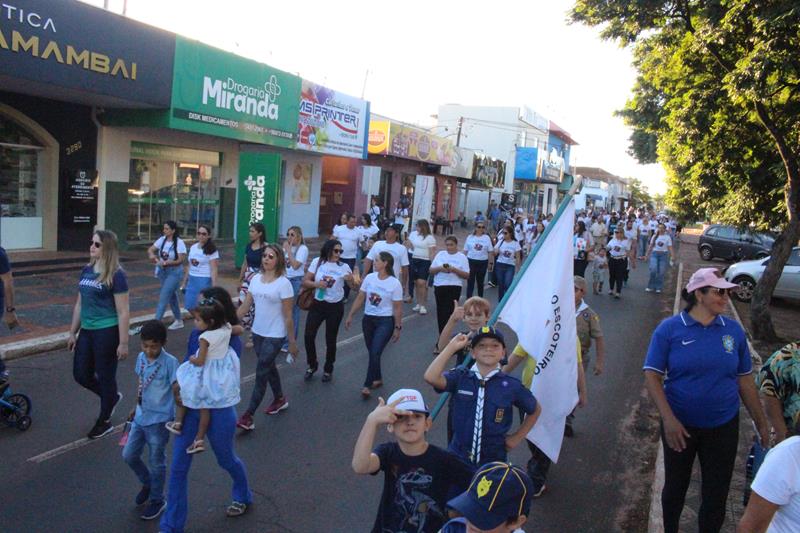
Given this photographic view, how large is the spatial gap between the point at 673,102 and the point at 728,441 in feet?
33.1

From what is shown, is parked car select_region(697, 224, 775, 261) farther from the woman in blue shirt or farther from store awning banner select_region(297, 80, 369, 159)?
the woman in blue shirt

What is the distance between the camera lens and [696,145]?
1207 cm

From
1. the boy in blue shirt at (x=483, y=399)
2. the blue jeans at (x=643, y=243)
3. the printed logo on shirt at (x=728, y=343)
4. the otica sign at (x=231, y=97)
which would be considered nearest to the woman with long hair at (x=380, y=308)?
the boy in blue shirt at (x=483, y=399)

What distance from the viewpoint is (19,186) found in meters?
13.7

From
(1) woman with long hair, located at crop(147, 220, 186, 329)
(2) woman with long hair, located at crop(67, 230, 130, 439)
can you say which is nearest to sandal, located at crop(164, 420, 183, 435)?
(2) woman with long hair, located at crop(67, 230, 130, 439)

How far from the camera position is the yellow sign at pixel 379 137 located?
26609mm

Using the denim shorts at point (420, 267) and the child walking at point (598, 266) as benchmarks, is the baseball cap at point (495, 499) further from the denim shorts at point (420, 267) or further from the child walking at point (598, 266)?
the child walking at point (598, 266)

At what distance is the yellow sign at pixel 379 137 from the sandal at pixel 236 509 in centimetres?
2318

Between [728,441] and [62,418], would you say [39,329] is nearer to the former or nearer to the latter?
[62,418]

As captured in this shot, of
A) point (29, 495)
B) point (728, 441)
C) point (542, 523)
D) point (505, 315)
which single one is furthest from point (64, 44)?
point (728, 441)

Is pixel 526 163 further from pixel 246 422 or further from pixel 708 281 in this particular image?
pixel 708 281

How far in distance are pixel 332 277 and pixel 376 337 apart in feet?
2.92

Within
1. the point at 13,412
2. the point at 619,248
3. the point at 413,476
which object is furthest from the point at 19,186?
the point at 413,476

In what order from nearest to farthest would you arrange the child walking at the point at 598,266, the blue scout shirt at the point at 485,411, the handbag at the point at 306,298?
1. the blue scout shirt at the point at 485,411
2. the handbag at the point at 306,298
3. the child walking at the point at 598,266
